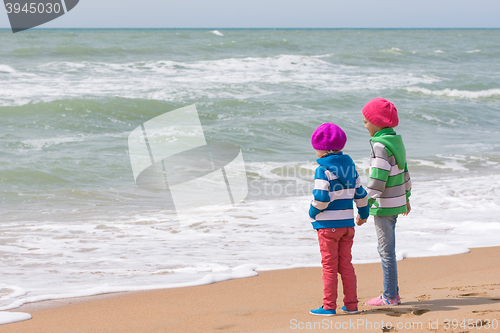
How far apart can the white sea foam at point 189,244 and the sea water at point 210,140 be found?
0.02 metres

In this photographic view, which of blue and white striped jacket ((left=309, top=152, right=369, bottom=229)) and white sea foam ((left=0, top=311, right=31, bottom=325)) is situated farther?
white sea foam ((left=0, top=311, right=31, bottom=325))

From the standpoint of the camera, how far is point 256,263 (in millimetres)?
4461

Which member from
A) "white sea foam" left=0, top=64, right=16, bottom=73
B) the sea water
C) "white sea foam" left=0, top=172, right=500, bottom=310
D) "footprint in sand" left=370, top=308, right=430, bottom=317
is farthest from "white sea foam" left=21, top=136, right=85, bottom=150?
"white sea foam" left=0, top=64, right=16, bottom=73

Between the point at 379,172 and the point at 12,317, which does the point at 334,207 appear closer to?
the point at 379,172

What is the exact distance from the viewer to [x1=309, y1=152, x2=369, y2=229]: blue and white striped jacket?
117 inches

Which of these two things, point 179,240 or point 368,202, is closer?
point 368,202

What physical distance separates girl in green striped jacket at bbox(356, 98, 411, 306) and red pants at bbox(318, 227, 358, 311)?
157 millimetres

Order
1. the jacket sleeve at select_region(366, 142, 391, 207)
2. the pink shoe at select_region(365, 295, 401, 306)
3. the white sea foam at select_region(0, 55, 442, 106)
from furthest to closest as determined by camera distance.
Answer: the white sea foam at select_region(0, 55, 442, 106) < the pink shoe at select_region(365, 295, 401, 306) < the jacket sleeve at select_region(366, 142, 391, 207)

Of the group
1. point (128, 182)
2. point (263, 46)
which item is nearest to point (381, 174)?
point (128, 182)

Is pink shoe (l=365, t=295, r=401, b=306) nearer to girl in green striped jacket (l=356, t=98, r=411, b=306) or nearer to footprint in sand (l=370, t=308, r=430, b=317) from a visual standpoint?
girl in green striped jacket (l=356, t=98, r=411, b=306)

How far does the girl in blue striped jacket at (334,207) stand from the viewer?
297cm

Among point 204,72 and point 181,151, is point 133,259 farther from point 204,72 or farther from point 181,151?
point 204,72

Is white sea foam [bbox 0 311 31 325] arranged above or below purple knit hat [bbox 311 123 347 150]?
below

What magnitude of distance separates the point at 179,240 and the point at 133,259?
29.4 inches
